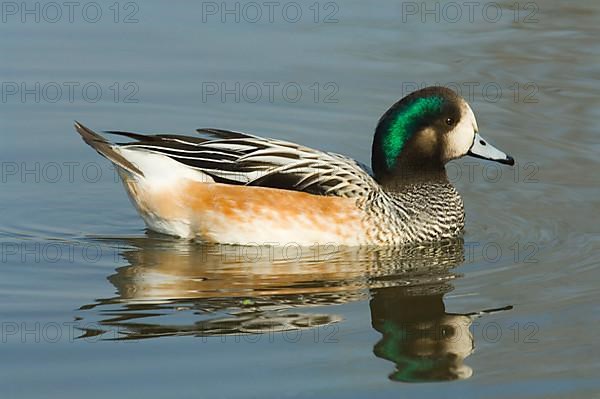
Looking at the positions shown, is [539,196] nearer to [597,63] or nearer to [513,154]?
[513,154]

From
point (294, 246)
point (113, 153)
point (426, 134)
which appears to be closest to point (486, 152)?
point (426, 134)

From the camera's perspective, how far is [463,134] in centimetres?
961

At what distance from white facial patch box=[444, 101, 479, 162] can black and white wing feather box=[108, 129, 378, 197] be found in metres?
0.62

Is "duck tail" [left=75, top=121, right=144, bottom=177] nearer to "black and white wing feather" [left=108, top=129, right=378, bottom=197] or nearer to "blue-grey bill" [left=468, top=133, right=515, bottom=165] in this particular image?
"black and white wing feather" [left=108, top=129, right=378, bottom=197]

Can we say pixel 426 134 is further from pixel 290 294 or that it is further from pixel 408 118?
pixel 290 294

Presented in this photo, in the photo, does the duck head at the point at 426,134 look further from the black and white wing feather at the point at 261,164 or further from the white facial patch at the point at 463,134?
the black and white wing feather at the point at 261,164

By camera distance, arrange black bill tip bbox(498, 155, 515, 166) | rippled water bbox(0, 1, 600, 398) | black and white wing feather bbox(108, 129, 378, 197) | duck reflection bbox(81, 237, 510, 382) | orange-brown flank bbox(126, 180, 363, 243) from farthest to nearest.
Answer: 1. black bill tip bbox(498, 155, 515, 166)
2. black and white wing feather bbox(108, 129, 378, 197)
3. orange-brown flank bbox(126, 180, 363, 243)
4. duck reflection bbox(81, 237, 510, 382)
5. rippled water bbox(0, 1, 600, 398)

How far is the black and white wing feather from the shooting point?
371 inches

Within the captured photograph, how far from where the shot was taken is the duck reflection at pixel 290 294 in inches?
295

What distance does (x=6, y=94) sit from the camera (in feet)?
38.6

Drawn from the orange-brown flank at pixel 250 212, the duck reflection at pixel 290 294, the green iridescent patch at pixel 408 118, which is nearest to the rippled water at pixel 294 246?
the duck reflection at pixel 290 294

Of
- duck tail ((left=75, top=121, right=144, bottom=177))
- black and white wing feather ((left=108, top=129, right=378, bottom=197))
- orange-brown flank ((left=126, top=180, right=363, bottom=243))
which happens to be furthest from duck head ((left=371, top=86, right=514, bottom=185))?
duck tail ((left=75, top=121, right=144, bottom=177))

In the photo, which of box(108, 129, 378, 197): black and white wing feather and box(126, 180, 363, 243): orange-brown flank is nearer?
box(126, 180, 363, 243): orange-brown flank

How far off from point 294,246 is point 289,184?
42 centimetres
